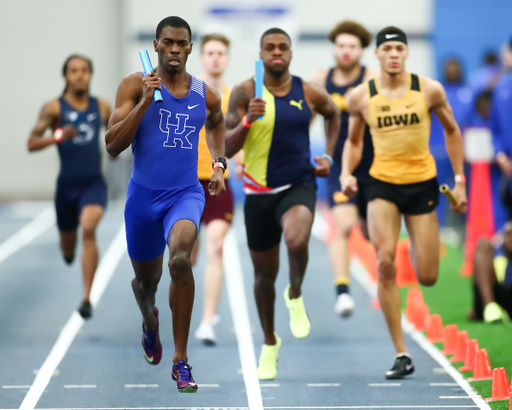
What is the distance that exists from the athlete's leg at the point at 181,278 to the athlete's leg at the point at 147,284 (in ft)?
2.15

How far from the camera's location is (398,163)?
7.33 metres

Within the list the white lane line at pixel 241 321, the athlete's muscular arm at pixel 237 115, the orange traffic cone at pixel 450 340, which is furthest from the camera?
the orange traffic cone at pixel 450 340

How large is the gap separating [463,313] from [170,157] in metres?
5.20

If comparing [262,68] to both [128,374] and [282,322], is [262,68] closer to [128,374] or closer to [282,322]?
[128,374]

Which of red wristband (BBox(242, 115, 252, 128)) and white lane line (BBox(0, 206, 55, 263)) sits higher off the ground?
red wristband (BBox(242, 115, 252, 128))

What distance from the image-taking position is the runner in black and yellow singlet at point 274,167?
7.00m

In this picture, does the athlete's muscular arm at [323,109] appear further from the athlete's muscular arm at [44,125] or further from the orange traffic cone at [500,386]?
the athlete's muscular arm at [44,125]

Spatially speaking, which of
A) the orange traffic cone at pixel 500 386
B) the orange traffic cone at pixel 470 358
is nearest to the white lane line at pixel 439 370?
the orange traffic cone at pixel 470 358

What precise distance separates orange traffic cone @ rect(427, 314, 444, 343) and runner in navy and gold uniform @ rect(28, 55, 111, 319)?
3333 millimetres

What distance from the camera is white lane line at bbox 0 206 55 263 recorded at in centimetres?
1530

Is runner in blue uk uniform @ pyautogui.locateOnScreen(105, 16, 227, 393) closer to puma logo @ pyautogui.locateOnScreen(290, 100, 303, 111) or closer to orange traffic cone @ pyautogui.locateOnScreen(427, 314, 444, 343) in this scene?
puma logo @ pyautogui.locateOnScreen(290, 100, 303, 111)

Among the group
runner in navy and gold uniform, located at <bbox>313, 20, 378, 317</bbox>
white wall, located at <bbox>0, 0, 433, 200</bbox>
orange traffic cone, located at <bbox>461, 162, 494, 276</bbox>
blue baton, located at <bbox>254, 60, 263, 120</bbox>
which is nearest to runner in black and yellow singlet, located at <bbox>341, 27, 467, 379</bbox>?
blue baton, located at <bbox>254, 60, 263, 120</bbox>

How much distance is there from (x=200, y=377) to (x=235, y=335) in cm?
186

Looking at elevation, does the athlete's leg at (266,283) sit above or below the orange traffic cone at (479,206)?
above
